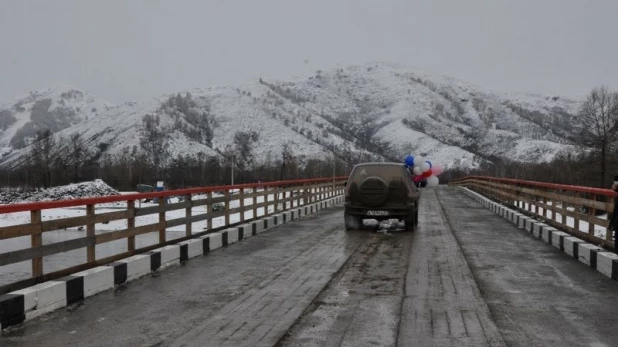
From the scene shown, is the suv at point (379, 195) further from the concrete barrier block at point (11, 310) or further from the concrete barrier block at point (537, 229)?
the concrete barrier block at point (11, 310)

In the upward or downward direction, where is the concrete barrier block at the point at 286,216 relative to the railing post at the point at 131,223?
downward

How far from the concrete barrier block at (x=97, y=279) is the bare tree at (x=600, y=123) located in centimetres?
6071

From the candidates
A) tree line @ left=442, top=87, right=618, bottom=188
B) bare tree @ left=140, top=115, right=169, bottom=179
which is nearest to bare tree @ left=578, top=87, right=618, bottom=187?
tree line @ left=442, top=87, right=618, bottom=188

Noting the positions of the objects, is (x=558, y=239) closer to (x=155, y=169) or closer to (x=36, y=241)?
(x=36, y=241)

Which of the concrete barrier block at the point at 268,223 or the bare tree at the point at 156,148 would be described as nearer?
the concrete barrier block at the point at 268,223

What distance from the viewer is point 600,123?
70250 millimetres

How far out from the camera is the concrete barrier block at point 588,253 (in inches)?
361

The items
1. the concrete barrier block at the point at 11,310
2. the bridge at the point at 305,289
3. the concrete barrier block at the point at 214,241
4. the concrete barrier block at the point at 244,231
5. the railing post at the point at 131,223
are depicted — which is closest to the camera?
the bridge at the point at 305,289

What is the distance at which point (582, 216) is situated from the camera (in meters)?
10.8

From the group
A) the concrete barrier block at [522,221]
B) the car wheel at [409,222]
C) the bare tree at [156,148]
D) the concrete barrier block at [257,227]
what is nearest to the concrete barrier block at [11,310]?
the concrete barrier block at [257,227]

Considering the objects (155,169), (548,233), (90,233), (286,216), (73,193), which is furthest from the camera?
(155,169)

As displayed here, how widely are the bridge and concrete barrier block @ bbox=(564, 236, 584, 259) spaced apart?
47 mm

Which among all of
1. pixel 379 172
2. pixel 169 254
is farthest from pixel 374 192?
pixel 169 254

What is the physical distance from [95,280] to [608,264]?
22.8ft
